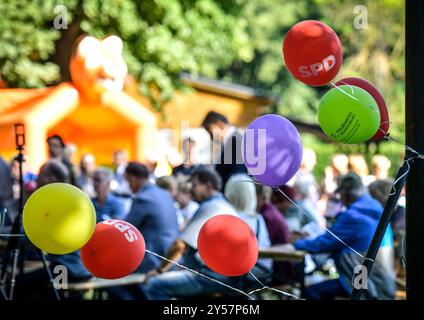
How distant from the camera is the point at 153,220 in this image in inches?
251

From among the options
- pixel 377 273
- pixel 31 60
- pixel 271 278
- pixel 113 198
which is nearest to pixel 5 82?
pixel 31 60

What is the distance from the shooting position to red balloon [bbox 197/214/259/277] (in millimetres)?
3527

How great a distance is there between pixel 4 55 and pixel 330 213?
7804 mm

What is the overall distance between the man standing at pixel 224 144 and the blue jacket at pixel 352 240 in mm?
1706

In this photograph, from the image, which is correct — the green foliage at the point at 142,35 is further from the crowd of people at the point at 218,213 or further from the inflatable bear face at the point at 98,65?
the inflatable bear face at the point at 98,65

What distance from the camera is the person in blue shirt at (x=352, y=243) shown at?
218 inches

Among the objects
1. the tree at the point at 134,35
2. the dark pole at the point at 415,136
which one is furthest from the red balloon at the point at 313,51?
the tree at the point at 134,35

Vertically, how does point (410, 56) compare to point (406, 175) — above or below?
above

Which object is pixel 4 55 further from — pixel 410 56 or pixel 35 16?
pixel 410 56

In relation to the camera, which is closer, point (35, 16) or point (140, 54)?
point (35, 16)

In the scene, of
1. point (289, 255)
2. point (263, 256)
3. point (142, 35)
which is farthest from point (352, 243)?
point (142, 35)

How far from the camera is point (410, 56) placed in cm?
328

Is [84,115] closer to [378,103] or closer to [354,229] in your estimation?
[354,229]

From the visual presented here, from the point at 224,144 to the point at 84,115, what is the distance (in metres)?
7.48
